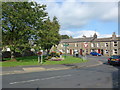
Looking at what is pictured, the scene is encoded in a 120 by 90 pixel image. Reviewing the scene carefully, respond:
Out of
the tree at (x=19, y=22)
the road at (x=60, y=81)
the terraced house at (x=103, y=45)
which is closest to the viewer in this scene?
the road at (x=60, y=81)

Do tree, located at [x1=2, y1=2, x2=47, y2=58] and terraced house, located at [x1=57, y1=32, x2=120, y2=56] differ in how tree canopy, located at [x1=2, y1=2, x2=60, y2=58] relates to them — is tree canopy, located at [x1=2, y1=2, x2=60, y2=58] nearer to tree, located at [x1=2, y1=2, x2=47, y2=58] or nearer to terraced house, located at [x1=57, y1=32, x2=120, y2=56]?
tree, located at [x1=2, y1=2, x2=47, y2=58]

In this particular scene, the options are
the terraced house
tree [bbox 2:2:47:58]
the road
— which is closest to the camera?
the road

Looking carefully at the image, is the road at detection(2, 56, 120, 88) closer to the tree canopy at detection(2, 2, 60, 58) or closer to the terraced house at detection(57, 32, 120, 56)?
the tree canopy at detection(2, 2, 60, 58)

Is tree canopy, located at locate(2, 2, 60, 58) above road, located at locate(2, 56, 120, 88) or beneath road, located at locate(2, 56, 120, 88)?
above

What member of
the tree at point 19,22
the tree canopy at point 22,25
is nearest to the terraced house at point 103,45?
the tree canopy at point 22,25

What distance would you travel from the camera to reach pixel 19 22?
1706cm

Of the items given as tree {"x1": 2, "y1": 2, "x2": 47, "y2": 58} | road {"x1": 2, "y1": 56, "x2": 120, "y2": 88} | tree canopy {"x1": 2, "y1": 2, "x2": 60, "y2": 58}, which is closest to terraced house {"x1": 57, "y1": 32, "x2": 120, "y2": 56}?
tree canopy {"x1": 2, "y1": 2, "x2": 60, "y2": 58}

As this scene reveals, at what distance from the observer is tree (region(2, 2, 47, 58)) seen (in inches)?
672

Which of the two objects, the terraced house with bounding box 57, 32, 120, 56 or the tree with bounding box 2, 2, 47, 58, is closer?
the tree with bounding box 2, 2, 47, 58

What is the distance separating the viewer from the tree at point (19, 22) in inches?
672

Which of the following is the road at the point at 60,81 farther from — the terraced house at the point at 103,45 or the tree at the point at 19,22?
the terraced house at the point at 103,45

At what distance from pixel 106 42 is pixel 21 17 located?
116 feet

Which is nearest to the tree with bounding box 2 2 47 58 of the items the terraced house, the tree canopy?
the tree canopy

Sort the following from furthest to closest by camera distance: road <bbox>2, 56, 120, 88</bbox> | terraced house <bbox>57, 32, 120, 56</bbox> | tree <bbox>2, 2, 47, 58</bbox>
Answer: terraced house <bbox>57, 32, 120, 56</bbox>, tree <bbox>2, 2, 47, 58</bbox>, road <bbox>2, 56, 120, 88</bbox>
